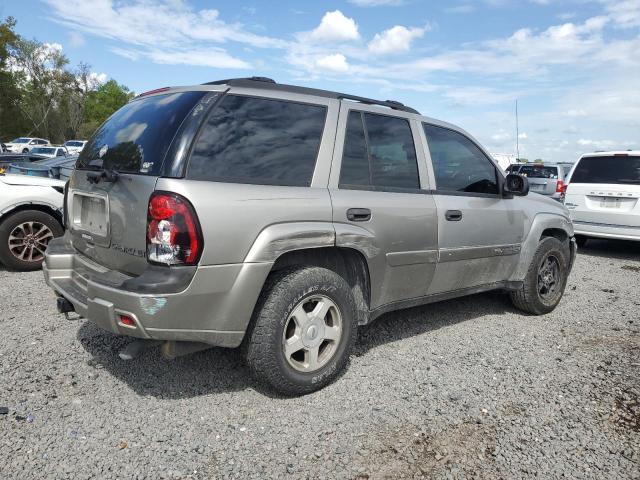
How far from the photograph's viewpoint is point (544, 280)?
517 cm

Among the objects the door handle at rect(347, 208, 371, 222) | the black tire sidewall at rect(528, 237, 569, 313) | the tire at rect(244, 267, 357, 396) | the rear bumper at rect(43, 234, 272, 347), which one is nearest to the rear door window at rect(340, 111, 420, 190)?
the door handle at rect(347, 208, 371, 222)

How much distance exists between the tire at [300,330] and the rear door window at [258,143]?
0.62 m

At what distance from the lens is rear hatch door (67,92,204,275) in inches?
112

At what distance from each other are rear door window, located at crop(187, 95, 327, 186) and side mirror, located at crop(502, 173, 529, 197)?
6.60 feet

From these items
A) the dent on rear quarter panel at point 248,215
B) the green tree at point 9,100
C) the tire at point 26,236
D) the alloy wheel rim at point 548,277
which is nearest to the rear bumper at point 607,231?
the alloy wheel rim at point 548,277

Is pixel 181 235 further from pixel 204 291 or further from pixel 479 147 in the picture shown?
pixel 479 147

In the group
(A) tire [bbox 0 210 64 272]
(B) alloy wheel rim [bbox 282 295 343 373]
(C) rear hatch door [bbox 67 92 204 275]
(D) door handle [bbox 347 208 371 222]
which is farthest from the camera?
A: (A) tire [bbox 0 210 64 272]

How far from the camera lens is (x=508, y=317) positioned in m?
5.13

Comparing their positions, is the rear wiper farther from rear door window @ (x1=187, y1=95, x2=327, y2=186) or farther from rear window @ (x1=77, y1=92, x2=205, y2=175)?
rear door window @ (x1=187, y1=95, x2=327, y2=186)

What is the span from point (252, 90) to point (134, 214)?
3.37 ft

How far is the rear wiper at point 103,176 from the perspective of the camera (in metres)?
2.98

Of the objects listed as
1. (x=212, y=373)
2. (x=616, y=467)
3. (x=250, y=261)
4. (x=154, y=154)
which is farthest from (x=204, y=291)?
(x=616, y=467)

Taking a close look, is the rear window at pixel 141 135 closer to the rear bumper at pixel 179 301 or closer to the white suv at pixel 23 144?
the rear bumper at pixel 179 301

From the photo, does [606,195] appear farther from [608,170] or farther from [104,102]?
[104,102]
